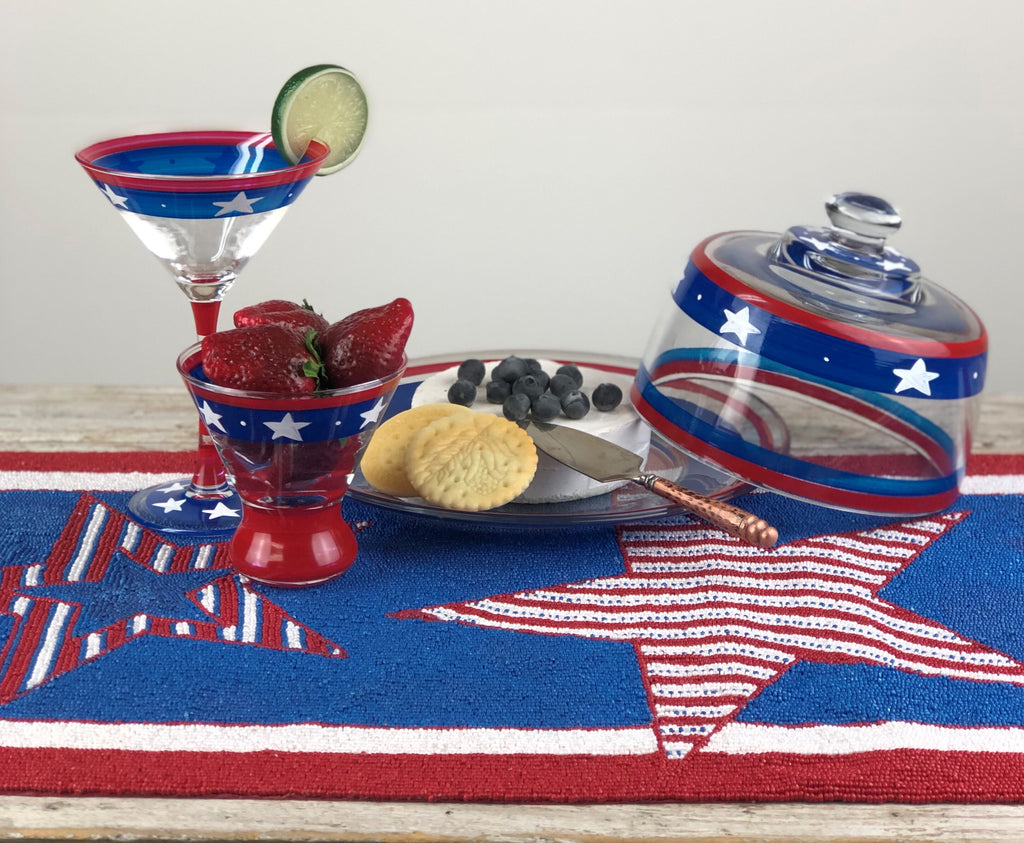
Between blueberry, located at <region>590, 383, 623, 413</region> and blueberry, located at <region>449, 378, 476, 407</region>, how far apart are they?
4.6 inches

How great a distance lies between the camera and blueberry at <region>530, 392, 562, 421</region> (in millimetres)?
982

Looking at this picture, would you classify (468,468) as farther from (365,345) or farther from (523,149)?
(523,149)

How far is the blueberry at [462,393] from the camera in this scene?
3.37 feet

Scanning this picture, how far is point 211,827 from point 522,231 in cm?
191

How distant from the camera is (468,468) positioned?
892mm

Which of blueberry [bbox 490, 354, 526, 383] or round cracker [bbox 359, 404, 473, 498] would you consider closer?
→ round cracker [bbox 359, 404, 473, 498]

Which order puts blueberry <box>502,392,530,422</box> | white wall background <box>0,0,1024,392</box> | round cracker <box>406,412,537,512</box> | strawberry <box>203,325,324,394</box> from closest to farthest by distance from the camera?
1. strawberry <box>203,325,324,394</box>
2. round cracker <box>406,412,537,512</box>
3. blueberry <box>502,392,530,422</box>
4. white wall background <box>0,0,1024,392</box>

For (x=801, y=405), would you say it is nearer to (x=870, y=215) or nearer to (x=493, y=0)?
(x=870, y=215)

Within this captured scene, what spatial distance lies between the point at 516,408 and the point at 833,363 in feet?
0.90

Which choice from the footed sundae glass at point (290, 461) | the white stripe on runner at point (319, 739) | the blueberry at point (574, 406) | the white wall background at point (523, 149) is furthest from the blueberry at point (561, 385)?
the white wall background at point (523, 149)

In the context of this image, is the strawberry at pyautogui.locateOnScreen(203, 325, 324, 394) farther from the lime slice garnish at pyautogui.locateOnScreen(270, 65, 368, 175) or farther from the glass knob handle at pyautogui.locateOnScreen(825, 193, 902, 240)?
the glass knob handle at pyautogui.locateOnScreen(825, 193, 902, 240)

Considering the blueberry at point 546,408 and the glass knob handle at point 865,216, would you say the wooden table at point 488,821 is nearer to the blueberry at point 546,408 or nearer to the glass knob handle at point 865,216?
the blueberry at point 546,408

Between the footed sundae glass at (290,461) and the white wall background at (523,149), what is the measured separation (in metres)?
1.43

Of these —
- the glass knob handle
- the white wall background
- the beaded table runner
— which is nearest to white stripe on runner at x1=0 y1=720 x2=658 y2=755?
the beaded table runner
